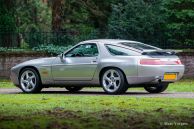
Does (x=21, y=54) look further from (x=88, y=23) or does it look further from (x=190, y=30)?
(x=88, y=23)

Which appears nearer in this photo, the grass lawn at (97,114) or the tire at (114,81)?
the grass lawn at (97,114)

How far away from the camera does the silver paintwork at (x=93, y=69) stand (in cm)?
1611

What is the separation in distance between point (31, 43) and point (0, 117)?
17.1m

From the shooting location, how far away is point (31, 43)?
26.8m

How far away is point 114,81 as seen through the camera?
16250mm

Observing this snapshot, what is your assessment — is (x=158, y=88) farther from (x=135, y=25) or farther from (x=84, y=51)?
(x=135, y=25)

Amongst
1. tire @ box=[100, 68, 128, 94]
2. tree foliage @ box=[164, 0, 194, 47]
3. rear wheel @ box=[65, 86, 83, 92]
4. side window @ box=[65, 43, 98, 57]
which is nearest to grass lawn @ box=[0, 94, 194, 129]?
tire @ box=[100, 68, 128, 94]

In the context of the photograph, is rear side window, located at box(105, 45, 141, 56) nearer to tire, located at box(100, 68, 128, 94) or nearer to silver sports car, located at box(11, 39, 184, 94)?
silver sports car, located at box(11, 39, 184, 94)

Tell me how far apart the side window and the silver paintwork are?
0.43ft

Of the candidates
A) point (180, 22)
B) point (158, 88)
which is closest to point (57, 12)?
point (180, 22)

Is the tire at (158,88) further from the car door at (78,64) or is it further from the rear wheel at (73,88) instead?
the rear wheel at (73,88)

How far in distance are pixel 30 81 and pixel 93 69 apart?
1.94 m

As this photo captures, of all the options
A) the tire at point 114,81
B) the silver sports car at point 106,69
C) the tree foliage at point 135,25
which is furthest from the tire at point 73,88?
the tree foliage at point 135,25

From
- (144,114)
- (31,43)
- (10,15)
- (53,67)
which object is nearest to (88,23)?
(10,15)
